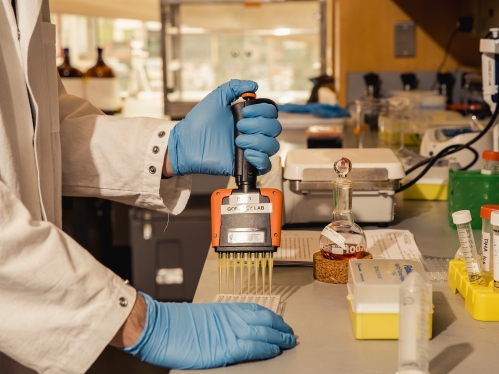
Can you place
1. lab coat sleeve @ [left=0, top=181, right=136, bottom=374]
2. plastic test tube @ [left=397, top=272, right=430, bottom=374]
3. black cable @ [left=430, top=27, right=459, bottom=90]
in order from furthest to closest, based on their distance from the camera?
black cable @ [left=430, top=27, right=459, bottom=90] → lab coat sleeve @ [left=0, top=181, right=136, bottom=374] → plastic test tube @ [left=397, top=272, right=430, bottom=374]

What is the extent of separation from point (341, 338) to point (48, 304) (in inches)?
16.6

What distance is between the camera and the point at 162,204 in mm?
1320

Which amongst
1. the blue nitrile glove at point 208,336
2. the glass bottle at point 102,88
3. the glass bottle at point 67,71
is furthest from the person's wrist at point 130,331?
the glass bottle at point 67,71

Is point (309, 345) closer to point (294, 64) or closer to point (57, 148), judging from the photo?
point (57, 148)

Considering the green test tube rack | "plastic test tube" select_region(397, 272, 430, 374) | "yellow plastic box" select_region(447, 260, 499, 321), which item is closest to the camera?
"plastic test tube" select_region(397, 272, 430, 374)

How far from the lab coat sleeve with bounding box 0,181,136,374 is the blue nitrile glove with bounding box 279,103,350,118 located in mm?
2221

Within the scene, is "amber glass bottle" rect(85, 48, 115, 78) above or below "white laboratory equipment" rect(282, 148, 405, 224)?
above

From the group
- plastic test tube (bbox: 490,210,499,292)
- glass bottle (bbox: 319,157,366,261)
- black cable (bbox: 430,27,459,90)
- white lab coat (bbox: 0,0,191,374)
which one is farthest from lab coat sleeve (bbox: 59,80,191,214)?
black cable (bbox: 430,27,459,90)

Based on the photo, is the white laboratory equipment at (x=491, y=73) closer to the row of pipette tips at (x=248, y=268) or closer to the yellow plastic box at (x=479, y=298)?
the yellow plastic box at (x=479, y=298)

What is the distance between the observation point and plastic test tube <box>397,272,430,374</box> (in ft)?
2.45

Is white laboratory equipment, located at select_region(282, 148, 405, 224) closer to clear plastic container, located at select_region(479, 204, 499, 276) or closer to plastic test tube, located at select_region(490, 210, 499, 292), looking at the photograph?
clear plastic container, located at select_region(479, 204, 499, 276)

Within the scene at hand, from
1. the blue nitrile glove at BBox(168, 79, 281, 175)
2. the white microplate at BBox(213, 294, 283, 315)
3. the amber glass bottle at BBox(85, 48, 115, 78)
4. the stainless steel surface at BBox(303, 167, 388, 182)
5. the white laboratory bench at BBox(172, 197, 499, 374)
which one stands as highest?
the amber glass bottle at BBox(85, 48, 115, 78)

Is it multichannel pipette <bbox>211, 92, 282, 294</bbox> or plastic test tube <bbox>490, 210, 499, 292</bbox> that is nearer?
plastic test tube <bbox>490, 210, 499, 292</bbox>

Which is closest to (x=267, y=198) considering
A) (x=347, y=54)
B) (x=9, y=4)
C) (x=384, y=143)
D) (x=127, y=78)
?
(x=9, y=4)
